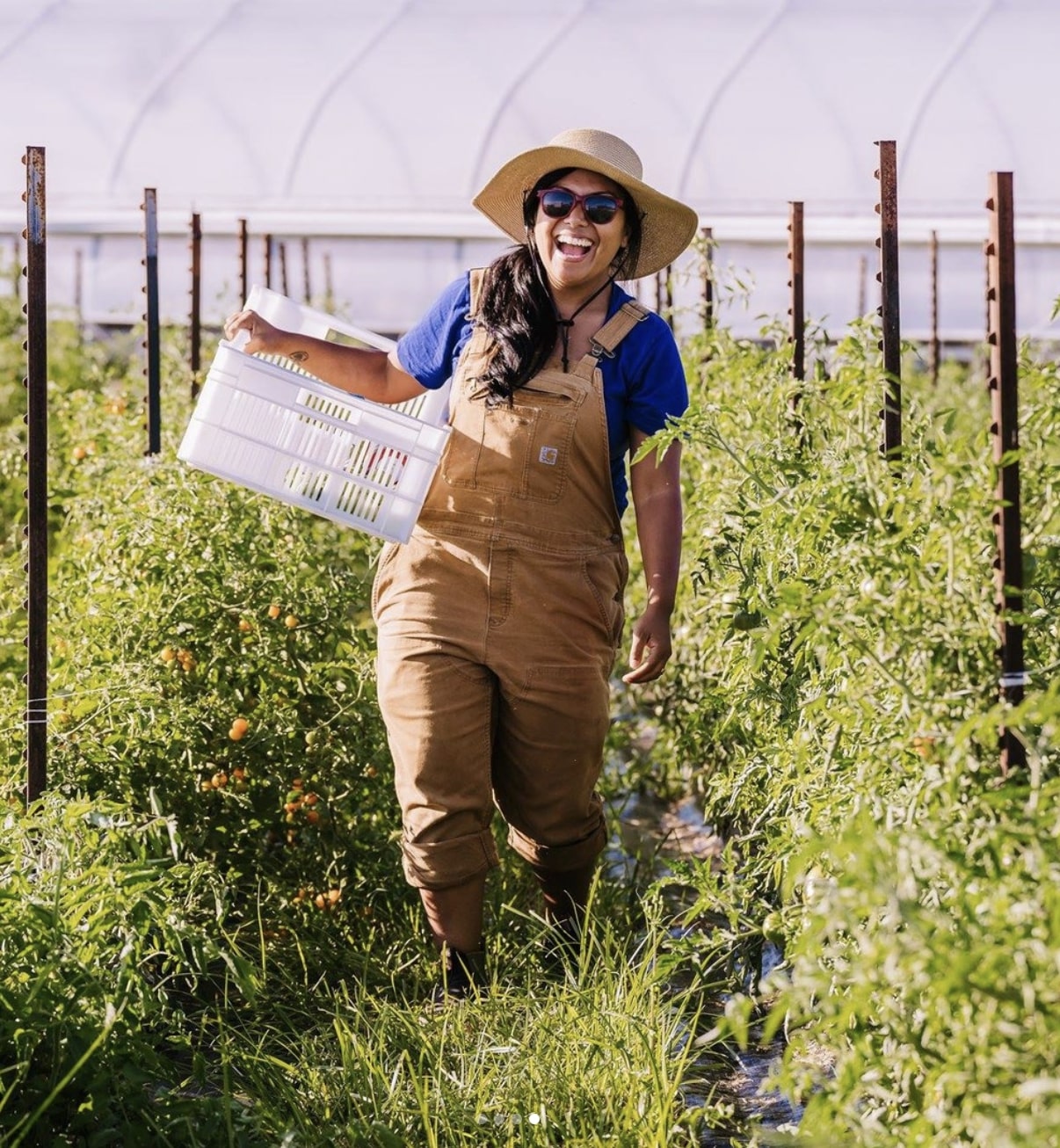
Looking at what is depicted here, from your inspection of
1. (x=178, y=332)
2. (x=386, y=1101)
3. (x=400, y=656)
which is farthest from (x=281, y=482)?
(x=178, y=332)

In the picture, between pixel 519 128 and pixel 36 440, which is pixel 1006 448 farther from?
pixel 519 128

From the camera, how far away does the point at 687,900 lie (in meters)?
3.67

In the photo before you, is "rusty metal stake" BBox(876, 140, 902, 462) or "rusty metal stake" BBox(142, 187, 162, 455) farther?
"rusty metal stake" BBox(142, 187, 162, 455)

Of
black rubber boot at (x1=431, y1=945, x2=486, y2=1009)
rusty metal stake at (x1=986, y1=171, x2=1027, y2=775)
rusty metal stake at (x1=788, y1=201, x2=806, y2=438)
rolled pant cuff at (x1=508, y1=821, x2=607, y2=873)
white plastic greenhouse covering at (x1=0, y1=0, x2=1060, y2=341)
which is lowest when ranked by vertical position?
black rubber boot at (x1=431, y1=945, x2=486, y2=1009)

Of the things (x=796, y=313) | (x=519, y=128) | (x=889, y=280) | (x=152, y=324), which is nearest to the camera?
(x=889, y=280)

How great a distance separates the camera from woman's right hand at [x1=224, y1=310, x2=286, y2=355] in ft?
9.59

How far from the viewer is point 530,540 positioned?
289 centimetres

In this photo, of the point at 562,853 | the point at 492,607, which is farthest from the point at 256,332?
the point at 562,853

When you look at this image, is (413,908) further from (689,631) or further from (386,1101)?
(689,631)

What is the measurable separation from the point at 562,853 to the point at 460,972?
0.94 feet

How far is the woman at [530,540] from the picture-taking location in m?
2.88

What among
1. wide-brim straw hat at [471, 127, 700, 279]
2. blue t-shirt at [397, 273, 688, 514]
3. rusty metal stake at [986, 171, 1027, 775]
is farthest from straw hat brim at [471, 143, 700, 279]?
rusty metal stake at [986, 171, 1027, 775]

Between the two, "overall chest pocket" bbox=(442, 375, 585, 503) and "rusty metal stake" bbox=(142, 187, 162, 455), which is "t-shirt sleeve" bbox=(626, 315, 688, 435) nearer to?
"overall chest pocket" bbox=(442, 375, 585, 503)

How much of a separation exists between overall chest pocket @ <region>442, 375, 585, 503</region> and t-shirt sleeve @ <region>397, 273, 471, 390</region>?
0.20 metres
